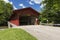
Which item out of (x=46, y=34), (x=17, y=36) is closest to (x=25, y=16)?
(x=46, y=34)

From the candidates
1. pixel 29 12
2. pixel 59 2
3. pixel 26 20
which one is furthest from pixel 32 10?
pixel 59 2

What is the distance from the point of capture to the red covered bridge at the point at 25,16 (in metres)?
40.0

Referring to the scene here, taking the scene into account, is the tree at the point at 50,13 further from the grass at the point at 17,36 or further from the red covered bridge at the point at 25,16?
the grass at the point at 17,36

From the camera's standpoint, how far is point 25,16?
4269 centimetres

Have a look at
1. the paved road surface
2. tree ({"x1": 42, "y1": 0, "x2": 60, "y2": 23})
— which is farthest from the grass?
tree ({"x1": 42, "y1": 0, "x2": 60, "y2": 23})

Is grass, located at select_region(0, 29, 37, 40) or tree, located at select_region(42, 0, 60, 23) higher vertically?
tree, located at select_region(42, 0, 60, 23)

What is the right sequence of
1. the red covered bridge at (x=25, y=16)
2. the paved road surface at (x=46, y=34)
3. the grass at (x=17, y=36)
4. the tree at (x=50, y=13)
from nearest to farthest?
the grass at (x=17, y=36) → the paved road surface at (x=46, y=34) → the tree at (x=50, y=13) → the red covered bridge at (x=25, y=16)

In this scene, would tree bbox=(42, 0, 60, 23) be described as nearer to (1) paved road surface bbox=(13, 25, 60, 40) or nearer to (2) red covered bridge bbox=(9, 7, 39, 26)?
(2) red covered bridge bbox=(9, 7, 39, 26)

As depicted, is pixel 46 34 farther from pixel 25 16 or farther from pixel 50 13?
pixel 25 16

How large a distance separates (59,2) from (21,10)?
23266 millimetres

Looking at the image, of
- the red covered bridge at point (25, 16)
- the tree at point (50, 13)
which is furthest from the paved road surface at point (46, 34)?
the red covered bridge at point (25, 16)

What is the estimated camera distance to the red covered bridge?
40.0m

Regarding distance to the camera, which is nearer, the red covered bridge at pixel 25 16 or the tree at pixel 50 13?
the tree at pixel 50 13

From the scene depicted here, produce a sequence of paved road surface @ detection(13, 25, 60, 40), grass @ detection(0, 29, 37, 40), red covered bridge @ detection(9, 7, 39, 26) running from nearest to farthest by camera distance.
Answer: grass @ detection(0, 29, 37, 40), paved road surface @ detection(13, 25, 60, 40), red covered bridge @ detection(9, 7, 39, 26)
